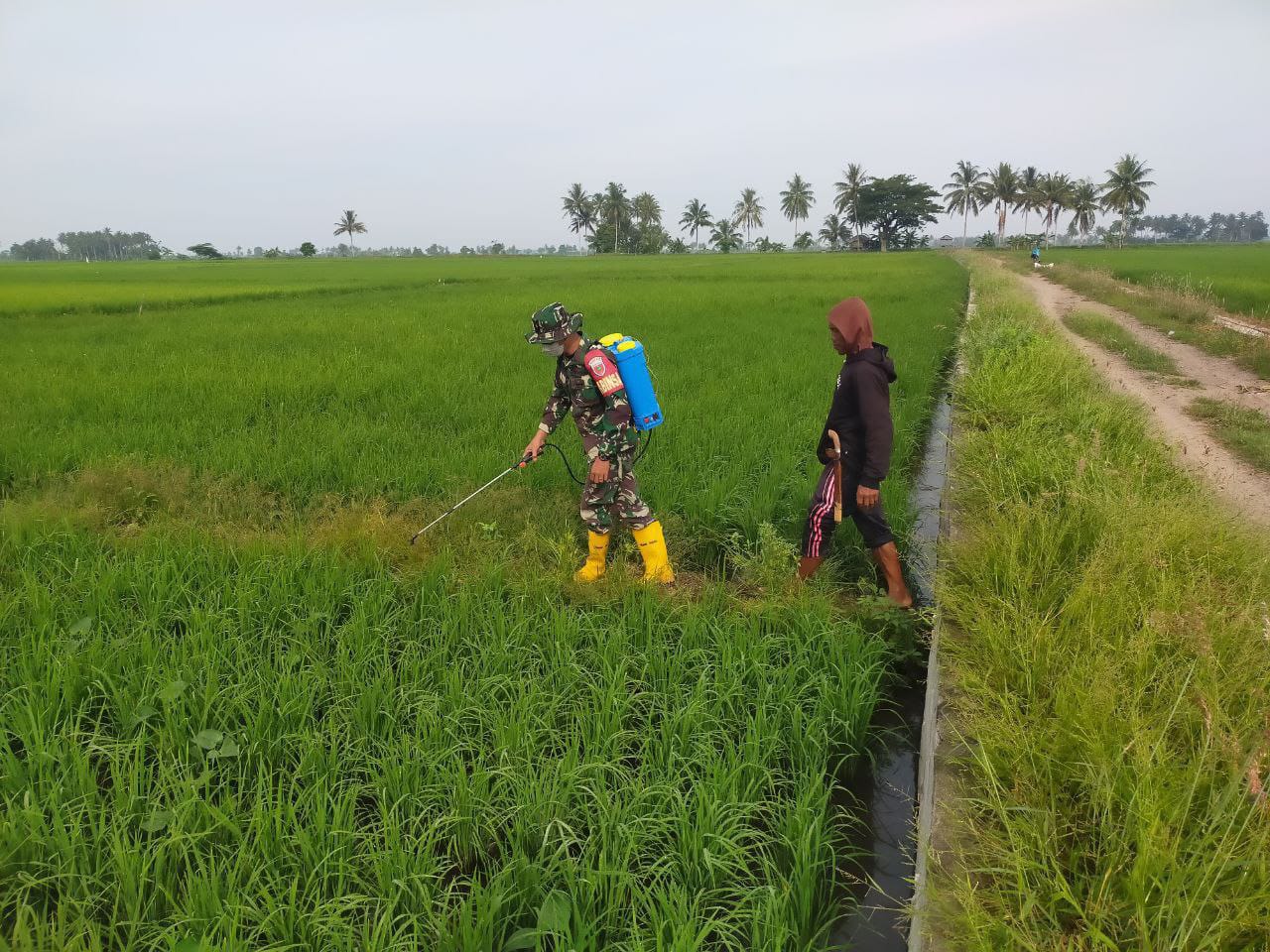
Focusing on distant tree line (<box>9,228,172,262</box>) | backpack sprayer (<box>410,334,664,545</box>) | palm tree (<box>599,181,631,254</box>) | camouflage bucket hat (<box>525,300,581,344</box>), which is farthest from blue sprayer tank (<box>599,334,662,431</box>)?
distant tree line (<box>9,228,172,262</box>)

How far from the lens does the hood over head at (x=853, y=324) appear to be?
2.93 metres

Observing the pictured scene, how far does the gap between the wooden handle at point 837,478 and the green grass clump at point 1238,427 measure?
13.5ft

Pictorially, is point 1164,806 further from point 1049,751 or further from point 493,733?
point 493,733

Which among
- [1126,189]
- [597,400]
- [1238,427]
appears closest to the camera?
[597,400]

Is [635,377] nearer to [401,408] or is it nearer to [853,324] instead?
[853,324]

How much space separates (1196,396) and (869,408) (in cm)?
678

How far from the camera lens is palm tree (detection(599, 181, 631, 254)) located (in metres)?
67.4

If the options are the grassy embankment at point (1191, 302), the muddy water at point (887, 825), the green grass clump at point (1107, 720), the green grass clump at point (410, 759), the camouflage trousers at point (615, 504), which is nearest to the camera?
the green grass clump at point (1107, 720)

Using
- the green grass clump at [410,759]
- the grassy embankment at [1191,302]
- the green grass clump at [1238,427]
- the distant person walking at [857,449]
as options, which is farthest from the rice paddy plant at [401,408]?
the grassy embankment at [1191,302]

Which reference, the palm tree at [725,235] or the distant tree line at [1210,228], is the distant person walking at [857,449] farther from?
the distant tree line at [1210,228]

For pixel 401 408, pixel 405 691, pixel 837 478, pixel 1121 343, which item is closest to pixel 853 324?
pixel 837 478

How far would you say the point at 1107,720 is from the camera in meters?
1.96

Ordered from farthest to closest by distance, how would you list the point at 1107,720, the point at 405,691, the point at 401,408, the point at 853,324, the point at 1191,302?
the point at 1191,302, the point at 401,408, the point at 853,324, the point at 405,691, the point at 1107,720

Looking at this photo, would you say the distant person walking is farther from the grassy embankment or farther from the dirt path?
the grassy embankment
